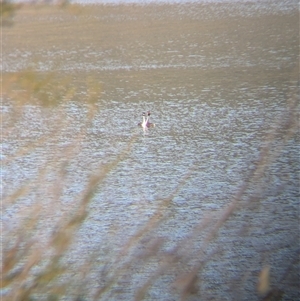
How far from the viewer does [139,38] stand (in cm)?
2136

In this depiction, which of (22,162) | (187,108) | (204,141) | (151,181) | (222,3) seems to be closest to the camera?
(151,181)

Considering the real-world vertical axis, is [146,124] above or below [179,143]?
above

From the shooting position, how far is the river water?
22.9 ft

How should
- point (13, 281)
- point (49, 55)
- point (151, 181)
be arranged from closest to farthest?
point (13, 281)
point (151, 181)
point (49, 55)

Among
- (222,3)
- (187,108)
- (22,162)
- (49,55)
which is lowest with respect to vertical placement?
(22,162)

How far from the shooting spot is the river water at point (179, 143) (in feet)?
22.9

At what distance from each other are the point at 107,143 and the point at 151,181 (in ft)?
7.56

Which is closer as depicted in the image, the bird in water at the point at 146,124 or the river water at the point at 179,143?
the river water at the point at 179,143

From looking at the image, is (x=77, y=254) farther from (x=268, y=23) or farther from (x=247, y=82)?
(x=268, y=23)

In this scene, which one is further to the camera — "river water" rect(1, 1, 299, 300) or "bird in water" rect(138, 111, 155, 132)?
"bird in water" rect(138, 111, 155, 132)

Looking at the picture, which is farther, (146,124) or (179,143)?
(146,124)

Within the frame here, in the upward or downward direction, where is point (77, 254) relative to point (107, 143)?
downward

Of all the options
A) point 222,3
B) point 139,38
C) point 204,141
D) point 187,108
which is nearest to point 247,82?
point 187,108

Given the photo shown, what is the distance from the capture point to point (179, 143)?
12.8 meters
